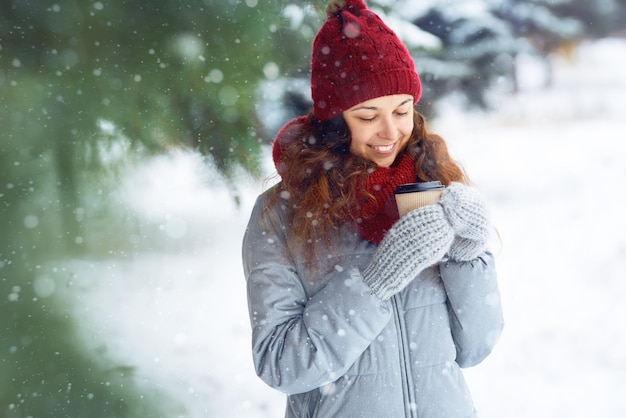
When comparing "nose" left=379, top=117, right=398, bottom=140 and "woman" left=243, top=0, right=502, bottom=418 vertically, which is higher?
"nose" left=379, top=117, right=398, bottom=140

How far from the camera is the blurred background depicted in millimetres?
1629

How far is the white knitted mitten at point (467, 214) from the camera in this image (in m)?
1.08

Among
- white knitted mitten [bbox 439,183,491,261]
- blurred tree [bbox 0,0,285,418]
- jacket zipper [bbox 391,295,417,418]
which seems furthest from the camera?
blurred tree [bbox 0,0,285,418]

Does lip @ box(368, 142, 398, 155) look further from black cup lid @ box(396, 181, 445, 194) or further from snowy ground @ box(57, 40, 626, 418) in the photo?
snowy ground @ box(57, 40, 626, 418)

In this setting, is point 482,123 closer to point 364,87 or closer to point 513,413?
point 513,413

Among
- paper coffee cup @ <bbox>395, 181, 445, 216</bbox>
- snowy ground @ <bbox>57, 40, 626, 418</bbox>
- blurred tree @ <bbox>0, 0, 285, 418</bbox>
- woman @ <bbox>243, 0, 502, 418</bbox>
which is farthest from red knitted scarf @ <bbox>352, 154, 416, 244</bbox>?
snowy ground @ <bbox>57, 40, 626, 418</bbox>

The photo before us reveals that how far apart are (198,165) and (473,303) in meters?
1.01

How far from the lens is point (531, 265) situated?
9.22 ft

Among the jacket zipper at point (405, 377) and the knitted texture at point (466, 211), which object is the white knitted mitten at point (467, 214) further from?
the jacket zipper at point (405, 377)

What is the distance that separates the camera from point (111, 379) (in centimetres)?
178

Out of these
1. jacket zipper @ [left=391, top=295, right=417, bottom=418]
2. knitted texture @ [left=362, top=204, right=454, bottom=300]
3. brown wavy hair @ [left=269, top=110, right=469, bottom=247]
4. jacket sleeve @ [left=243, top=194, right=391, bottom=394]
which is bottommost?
jacket zipper @ [left=391, top=295, right=417, bottom=418]

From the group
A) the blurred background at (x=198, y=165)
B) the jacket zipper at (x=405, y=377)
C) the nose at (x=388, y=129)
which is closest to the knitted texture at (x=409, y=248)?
the jacket zipper at (x=405, y=377)

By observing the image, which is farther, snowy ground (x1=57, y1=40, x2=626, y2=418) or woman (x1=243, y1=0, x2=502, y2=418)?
snowy ground (x1=57, y1=40, x2=626, y2=418)

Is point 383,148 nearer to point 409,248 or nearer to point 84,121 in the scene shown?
point 409,248
